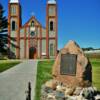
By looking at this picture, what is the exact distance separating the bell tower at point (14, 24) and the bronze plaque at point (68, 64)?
5811cm

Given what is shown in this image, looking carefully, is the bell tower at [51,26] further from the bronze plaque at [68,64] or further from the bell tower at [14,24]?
the bronze plaque at [68,64]

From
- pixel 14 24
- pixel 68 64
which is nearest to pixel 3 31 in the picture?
pixel 14 24

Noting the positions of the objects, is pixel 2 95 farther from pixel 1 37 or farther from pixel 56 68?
pixel 1 37

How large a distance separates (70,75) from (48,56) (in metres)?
57.2

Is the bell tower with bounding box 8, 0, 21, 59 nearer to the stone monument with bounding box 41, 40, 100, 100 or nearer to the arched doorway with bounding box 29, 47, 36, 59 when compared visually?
the arched doorway with bounding box 29, 47, 36, 59

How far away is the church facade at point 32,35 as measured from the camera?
70.9m

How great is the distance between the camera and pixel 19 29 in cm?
7281

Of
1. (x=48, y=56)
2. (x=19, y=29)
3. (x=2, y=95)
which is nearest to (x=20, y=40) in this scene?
(x=19, y=29)

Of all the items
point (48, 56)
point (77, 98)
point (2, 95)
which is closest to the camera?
point (77, 98)

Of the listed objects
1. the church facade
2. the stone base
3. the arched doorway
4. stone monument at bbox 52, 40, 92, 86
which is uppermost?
the church facade

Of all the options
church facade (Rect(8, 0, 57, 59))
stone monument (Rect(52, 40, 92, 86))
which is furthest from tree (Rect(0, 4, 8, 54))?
stone monument (Rect(52, 40, 92, 86))

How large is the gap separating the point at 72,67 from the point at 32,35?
198 ft

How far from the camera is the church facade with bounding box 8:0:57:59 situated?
7094 cm

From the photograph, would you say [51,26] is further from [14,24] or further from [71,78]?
→ [71,78]
